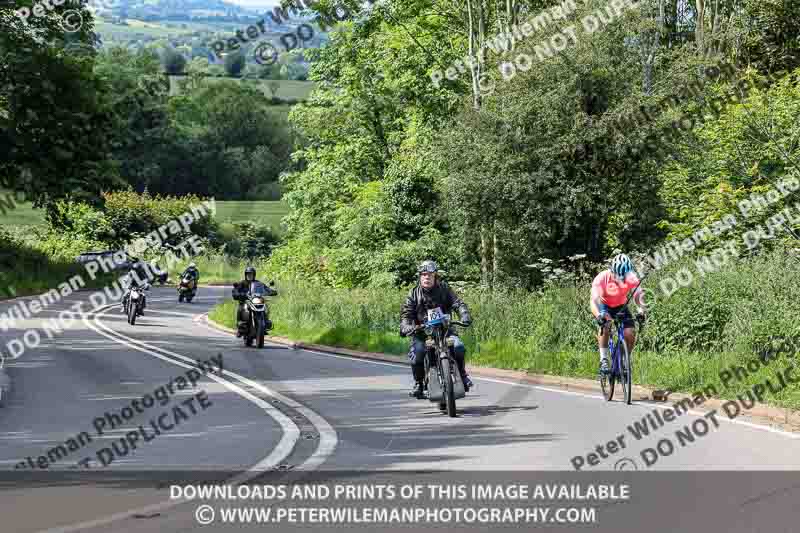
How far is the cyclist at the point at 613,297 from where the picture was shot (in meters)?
16.2

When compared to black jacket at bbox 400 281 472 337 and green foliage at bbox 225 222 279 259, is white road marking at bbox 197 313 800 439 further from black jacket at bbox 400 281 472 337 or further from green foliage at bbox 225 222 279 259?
green foliage at bbox 225 222 279 259

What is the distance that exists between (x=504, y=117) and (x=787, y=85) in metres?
12.4

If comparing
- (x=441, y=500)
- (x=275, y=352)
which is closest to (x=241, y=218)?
(x=275, y=352)

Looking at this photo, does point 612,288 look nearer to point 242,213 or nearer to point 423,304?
point 423,304

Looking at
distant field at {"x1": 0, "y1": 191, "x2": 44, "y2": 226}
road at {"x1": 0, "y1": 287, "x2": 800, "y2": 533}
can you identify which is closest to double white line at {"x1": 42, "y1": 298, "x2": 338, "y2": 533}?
road at {"x1": 0, "y1": 287, "x2": 800, "y2": 533}

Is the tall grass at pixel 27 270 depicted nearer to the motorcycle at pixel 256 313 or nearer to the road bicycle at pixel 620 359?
the motorcycle at pixel 256 313

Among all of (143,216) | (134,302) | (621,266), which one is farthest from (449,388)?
(143,216)

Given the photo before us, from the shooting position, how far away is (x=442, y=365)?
48.4 ft

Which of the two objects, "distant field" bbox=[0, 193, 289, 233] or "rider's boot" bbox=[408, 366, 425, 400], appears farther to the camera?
"distant field" bbox=[0, 193, 289, 233]

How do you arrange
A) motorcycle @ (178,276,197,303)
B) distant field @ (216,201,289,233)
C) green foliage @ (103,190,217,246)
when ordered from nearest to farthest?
motorcycle @ (178,276,197,303) < green foliage @ (103,190,217,246) < distant field @ (216,201,289,233)

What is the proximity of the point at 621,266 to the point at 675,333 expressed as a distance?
405 centimetres

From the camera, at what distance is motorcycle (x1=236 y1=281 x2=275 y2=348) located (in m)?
28.3

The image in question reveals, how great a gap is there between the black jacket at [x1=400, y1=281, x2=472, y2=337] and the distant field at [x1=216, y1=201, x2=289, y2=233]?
269 ft

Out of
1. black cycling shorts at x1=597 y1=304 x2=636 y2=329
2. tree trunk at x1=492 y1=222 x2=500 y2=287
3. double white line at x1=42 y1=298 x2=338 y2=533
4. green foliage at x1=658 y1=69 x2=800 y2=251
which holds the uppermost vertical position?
green foliage at x1=658 y1=69 x2=800 y2=251
